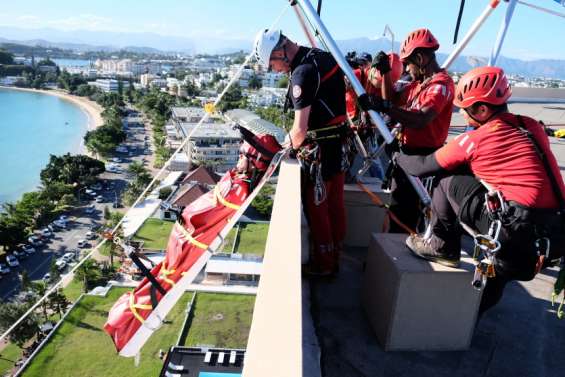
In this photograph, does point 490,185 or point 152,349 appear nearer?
point 490,185

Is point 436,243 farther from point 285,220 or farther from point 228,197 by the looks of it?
point 228,197

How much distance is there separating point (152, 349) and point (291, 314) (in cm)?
1663

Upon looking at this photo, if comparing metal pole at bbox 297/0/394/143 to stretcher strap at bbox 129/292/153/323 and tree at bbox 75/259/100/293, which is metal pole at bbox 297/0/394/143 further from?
tree at bbox 75/259/100/293

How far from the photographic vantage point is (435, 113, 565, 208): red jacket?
88.9 inches

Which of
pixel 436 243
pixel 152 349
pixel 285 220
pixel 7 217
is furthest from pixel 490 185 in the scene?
pixel 7 217

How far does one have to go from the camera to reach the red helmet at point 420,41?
336 cm

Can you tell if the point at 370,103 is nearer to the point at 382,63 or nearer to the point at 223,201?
the point at 382,63

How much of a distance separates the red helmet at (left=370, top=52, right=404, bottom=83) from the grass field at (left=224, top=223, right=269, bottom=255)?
70.4 ft

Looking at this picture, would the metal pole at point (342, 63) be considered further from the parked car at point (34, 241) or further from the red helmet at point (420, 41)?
the parked car at point (34, 241)

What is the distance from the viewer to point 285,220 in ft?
8.04

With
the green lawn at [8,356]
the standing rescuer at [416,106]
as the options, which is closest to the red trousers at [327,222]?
the standing rescuer at [416,106]

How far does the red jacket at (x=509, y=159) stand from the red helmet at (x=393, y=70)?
190 cm

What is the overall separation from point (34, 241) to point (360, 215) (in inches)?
1266

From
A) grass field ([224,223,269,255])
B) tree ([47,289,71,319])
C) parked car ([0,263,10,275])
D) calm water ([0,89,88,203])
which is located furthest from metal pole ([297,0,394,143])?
calm water ([0,89,88,203])
